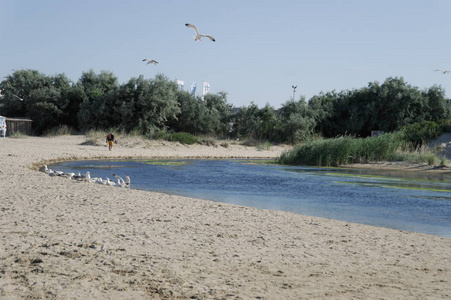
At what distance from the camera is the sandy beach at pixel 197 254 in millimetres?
6176

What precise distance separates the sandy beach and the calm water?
107 inches

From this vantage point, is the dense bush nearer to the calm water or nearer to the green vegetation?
the calm water

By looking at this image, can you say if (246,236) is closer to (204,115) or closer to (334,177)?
(334,177)

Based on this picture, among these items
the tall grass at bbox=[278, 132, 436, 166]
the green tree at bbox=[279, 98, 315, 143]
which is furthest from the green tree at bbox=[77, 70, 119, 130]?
the tall grass at bbox=[278, 132, 436, 166]

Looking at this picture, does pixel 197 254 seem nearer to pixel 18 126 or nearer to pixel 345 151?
pixel 345 151

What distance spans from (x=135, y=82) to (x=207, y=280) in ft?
155

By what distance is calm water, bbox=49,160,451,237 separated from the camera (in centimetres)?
1388

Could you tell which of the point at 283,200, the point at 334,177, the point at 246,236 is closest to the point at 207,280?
the point at 246,236

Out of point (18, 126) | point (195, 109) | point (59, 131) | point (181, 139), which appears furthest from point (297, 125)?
point (18, 126)

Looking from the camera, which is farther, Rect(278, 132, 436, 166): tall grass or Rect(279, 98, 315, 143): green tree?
Rect(279, 98, 315, 143): green tree

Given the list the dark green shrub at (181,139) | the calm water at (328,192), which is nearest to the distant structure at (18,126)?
the dark green shrub at (181,139)

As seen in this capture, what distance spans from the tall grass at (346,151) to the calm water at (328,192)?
4.81 meters

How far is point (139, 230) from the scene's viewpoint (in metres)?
9.23

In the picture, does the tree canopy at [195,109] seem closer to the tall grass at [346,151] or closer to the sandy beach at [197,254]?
the tall grass at [346,151]
